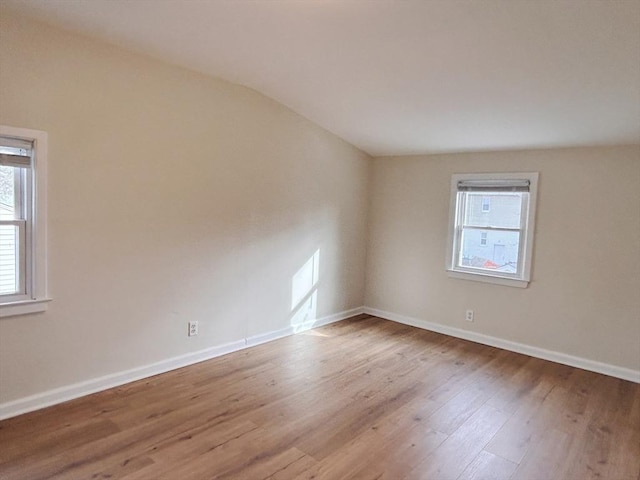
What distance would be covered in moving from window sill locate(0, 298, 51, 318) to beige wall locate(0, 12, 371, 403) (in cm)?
5

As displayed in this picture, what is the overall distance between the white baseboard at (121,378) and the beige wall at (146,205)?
0.06 meters

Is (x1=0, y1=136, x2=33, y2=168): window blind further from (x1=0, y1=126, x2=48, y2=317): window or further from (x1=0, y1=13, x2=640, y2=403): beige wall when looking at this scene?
(x1=0, y1=13, x2=640, y2=403): beige wall

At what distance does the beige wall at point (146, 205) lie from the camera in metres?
2.60

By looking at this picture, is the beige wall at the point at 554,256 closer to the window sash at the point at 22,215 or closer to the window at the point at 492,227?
the window at the point at 492,227

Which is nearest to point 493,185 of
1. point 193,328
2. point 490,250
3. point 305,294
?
point 490,250

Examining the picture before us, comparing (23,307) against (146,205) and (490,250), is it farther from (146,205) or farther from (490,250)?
(490,250)

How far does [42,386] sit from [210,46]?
101 inches

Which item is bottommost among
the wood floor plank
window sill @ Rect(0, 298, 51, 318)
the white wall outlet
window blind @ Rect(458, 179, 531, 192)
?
the wood floor plank

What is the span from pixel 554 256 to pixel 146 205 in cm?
370

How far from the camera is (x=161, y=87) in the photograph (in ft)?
10.2

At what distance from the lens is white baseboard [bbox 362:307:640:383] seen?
359 centimetres

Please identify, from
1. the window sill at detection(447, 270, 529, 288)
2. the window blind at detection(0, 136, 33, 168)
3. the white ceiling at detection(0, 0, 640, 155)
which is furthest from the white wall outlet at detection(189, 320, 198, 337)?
the window sill at detection(447, 270, 529, 288)

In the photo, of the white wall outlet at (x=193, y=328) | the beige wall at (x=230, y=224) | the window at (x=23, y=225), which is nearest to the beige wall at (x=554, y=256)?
the beige wall at (x=230, y=224)

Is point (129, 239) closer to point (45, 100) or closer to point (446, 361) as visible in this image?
point (45, 100)
